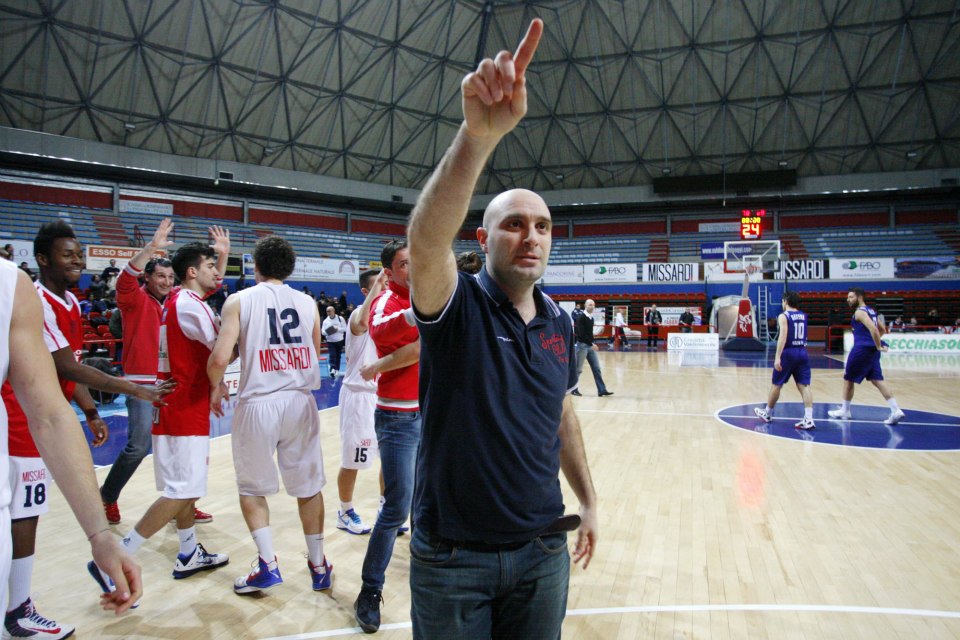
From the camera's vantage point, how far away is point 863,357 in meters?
8.26

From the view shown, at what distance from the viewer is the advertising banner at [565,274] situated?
29422mm

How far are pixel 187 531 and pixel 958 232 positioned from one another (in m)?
34.4

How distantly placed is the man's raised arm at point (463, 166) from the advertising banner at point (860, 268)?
1144 inches

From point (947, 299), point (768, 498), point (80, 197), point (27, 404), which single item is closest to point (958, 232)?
point (947, 299)

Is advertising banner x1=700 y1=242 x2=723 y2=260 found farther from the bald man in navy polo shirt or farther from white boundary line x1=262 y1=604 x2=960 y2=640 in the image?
the bald man in navy polo shirt

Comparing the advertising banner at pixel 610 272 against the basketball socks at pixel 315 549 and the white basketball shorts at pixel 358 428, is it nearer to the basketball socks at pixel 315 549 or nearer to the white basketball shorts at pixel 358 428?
the white basketball shorts at pixel 358 428

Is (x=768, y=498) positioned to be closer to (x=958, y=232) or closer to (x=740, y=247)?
(x=740, y=247)

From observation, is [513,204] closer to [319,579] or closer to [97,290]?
[319,579]

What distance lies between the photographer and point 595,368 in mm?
11297

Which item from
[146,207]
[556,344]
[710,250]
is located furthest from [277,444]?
[146,207]

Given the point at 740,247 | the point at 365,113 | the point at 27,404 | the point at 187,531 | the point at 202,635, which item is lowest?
the point at 202,635

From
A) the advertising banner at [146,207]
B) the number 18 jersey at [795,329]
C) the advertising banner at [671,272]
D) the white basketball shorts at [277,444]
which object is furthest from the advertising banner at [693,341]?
the advertising banner at [146,207]

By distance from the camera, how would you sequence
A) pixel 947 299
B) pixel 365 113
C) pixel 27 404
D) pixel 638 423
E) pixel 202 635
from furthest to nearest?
pixel 365 113
pixel 947 299
pixel 638 423
pixel 202 635
pixel 27 404

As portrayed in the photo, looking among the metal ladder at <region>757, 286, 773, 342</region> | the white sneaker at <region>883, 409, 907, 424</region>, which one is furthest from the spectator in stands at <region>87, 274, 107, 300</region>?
the metal ladder at <region>757, 286, 773, 342</region>
